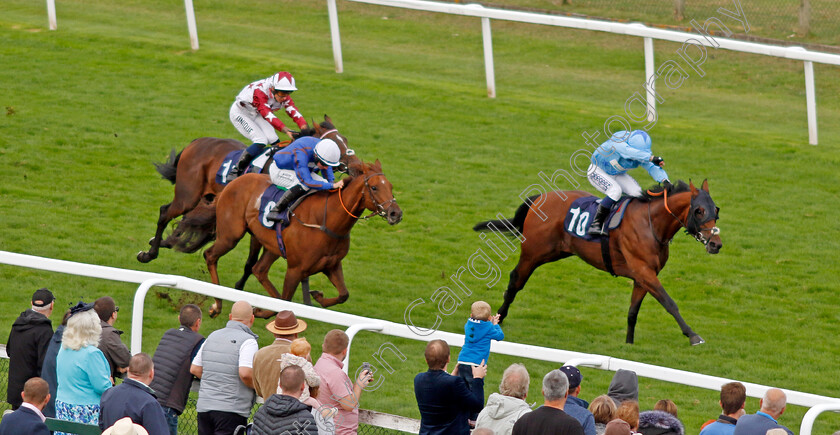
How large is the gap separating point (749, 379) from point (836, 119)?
24.3 ft

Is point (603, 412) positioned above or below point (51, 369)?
below

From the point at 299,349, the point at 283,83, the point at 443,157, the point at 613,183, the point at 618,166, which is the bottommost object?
the point at 299,349

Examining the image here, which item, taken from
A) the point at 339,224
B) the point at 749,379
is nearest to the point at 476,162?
the point at 339,224

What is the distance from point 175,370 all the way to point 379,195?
3.02 metres

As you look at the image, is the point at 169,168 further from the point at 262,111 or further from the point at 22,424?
the point at 22,424

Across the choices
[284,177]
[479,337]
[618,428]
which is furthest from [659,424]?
[284,177]

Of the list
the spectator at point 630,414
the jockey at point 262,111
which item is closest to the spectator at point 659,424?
the spectator at point 630,414

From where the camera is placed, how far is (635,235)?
326 inches

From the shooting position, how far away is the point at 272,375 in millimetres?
4969

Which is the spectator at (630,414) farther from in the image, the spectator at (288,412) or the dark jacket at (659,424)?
the spectator at (288,412)

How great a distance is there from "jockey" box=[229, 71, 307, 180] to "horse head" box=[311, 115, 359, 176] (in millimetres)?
454

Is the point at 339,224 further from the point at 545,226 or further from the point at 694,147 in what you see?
the point at 694,147

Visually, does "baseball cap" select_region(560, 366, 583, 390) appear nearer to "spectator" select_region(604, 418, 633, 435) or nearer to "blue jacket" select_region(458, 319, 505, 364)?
"spectator" select_region(604, 418, 633, 435)

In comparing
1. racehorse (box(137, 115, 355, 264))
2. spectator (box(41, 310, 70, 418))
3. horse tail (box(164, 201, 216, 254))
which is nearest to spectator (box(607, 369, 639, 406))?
spectator (box(41, 310, 70, 418))
